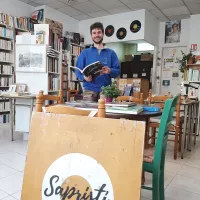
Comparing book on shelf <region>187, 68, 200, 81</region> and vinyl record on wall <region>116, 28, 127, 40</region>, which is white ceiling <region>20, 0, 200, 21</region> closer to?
vinyl record on wall <region>116, 28, 127, 40</region>

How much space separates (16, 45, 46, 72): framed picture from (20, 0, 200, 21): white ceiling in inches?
80.2

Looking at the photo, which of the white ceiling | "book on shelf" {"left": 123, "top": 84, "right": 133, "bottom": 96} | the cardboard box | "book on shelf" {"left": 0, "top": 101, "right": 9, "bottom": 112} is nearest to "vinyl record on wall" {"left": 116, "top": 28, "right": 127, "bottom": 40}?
the white ceiling

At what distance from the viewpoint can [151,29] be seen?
5324mm

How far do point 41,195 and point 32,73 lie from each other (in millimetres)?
2611

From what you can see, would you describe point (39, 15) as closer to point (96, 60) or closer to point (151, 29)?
point (151, 29)

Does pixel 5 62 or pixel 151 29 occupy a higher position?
pixel 151 29

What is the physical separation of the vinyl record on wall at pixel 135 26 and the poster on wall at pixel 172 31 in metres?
1.00

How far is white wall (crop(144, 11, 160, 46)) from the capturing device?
16.7 feet

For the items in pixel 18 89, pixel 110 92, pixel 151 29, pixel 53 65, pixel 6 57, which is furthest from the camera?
pixel 151 29

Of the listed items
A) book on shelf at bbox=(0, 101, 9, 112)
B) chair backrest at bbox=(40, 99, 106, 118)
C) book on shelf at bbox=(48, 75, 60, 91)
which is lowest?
book on shelf at bbox=(0, 101, 9, 112)

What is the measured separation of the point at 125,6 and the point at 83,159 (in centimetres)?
474

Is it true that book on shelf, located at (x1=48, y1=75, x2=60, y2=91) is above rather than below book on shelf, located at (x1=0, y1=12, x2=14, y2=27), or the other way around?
below

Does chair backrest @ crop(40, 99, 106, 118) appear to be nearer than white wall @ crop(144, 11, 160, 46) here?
Yes

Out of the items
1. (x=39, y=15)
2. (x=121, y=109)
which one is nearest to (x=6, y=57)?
(x=39, y=15)
